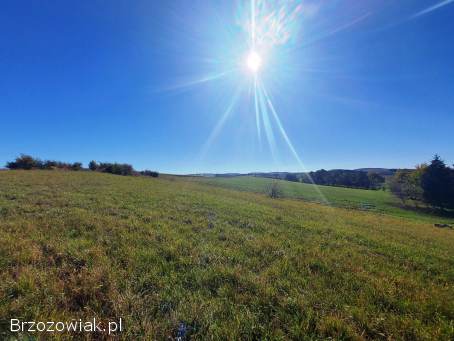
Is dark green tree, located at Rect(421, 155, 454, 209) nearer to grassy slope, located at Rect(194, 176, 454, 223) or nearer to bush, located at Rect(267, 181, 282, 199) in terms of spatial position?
grassy slope, located at Rect(194, 176, 454, 223)

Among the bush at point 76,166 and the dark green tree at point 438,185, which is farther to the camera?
the bush at point 76,166

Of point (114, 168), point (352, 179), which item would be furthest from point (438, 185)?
point (114, 168)

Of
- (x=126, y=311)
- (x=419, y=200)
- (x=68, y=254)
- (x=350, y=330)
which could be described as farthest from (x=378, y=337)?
(x=419, y=200)

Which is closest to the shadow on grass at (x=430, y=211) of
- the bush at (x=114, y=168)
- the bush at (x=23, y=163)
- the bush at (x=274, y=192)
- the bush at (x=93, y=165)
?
the bush at (x=274, y=192)

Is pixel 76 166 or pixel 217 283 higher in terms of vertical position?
Result: pixel 76 166

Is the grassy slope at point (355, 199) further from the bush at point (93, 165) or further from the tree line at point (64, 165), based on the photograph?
the bush at point (93, 165)

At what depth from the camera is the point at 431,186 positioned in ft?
147

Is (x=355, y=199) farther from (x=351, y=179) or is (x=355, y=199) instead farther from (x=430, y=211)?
(x=351, y=179)

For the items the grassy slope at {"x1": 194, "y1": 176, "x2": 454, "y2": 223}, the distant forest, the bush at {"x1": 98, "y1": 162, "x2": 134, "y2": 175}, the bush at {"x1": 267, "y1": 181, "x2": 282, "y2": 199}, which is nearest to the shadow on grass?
the grassy slope at {"x1": 194, "y1": 176, "x2": 454, "y2": 223}

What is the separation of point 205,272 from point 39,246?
434 cm

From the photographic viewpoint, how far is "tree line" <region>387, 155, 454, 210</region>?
143ft

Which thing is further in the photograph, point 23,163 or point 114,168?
point 114,168

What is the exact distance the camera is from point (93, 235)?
5930 mm

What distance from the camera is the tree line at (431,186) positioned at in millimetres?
43528
